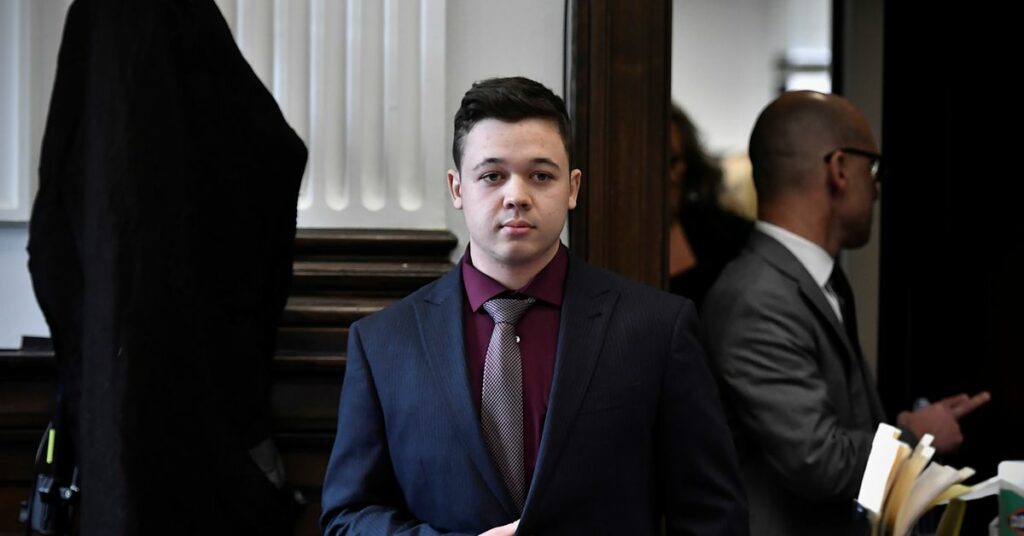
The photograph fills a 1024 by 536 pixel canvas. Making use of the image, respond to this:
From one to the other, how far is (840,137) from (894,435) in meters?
1.34

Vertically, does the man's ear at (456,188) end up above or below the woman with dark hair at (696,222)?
above

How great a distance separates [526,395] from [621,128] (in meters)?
1.02

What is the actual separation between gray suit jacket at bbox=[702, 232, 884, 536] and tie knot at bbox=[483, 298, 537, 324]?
90cm

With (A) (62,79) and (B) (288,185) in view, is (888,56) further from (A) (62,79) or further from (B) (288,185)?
(A) (62,79)

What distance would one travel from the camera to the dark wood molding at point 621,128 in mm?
2795

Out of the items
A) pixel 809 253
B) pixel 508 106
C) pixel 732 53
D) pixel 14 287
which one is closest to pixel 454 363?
pixel 508 106

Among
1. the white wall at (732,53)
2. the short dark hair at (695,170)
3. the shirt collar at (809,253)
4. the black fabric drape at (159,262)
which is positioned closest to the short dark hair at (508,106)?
the black fabric drape at (159,262)

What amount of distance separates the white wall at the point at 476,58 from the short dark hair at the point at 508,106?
0.94m

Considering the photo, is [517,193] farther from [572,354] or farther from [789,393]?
[789,393]

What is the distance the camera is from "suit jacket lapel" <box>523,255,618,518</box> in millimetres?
1848

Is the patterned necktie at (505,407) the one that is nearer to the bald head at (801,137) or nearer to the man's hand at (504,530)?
the man's hand at (504,530)

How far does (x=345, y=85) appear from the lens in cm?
289

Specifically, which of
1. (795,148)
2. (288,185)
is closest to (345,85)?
(288,185)

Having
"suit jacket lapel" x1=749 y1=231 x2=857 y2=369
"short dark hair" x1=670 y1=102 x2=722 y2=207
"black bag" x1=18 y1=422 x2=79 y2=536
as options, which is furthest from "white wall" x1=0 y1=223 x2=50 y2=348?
"short dark hair" x1=670 y1=102 x2=722 y2=207
